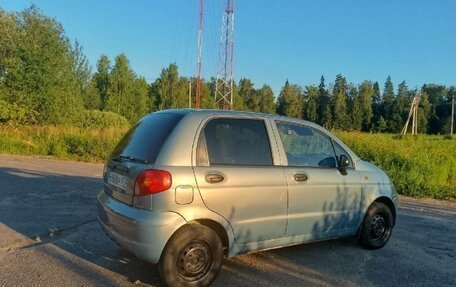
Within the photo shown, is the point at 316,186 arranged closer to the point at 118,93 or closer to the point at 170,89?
the point at 118,93

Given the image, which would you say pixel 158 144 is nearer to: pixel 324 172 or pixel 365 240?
pixel 324 172

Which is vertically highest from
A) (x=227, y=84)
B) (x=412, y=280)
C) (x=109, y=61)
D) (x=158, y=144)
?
(x=109, y=61)

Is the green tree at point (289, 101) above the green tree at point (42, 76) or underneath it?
above

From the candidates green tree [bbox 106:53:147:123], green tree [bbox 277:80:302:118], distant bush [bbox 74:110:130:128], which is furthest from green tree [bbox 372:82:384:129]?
distant bush [bbox 74:110:130:128]

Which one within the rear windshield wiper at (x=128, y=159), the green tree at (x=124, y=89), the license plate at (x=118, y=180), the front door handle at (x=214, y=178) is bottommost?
the license plate at (x=118, y=180)

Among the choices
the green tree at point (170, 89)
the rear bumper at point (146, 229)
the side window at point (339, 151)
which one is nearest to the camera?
the rear bumper at point (146, 229)

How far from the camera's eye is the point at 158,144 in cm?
431

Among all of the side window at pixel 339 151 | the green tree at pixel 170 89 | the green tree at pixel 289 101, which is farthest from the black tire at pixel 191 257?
the green tree at pixel 289 101

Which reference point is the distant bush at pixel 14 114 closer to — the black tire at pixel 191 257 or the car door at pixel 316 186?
the car door at pixel 316 186

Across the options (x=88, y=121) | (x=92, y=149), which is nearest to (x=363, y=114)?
(x=88, y=121)

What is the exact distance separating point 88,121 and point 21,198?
2486 centimetres

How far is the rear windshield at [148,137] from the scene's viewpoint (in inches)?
170

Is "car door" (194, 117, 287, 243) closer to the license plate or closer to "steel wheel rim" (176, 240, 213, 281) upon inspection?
"steel wheel rim" (176, 240, 213, 281)

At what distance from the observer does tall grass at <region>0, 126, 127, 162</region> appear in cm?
1911
